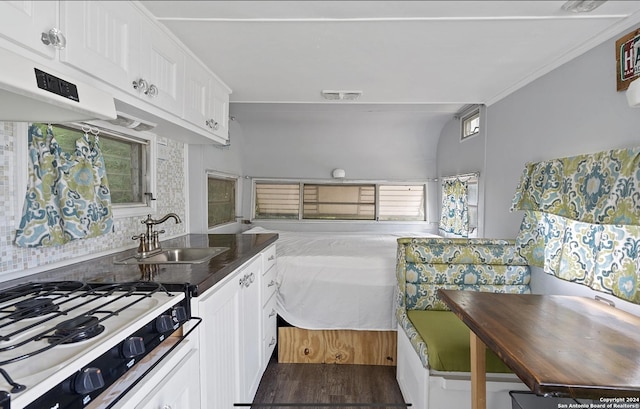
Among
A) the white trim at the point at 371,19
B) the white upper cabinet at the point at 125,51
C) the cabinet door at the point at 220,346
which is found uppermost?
the white trim at the point at 371,19

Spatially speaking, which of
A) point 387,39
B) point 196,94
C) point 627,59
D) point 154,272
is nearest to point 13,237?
point 154,272

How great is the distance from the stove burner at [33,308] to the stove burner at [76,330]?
0.14 metres

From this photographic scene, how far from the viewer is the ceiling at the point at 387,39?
136 cm

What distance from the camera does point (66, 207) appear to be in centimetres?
132

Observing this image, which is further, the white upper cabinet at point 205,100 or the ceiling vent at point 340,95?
the ceiling vent at point 340,95

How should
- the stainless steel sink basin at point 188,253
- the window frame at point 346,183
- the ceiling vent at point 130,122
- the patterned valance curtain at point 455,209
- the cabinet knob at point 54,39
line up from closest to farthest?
the cabinet knob at point 54,39 → the ceiling vent at point 130,122 → the stainless steel sink basin at point 188,253 → the patterned valance curtain at point 455,209 → the window frame at point 346,183

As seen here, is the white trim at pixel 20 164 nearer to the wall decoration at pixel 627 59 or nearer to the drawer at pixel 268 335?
the drawer at pixel 268 335

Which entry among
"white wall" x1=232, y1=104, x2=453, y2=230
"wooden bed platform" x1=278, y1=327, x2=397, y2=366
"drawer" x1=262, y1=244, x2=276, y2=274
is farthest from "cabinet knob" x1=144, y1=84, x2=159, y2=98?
"white wall" x1=232, y1=104, x2=453, y2=230

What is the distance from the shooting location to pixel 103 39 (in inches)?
44.4

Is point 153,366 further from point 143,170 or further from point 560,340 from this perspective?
point 143,170

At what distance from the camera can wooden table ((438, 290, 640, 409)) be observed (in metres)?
0.83

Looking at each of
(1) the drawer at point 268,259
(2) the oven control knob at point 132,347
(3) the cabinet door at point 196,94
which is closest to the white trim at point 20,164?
(3) the cabinet door at point 196,94

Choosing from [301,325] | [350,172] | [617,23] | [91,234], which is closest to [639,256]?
[617,23]

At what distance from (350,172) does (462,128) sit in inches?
58.0
